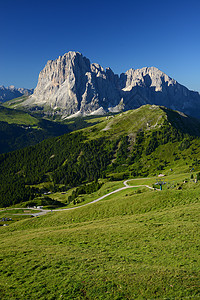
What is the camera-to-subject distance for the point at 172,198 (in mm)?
53875

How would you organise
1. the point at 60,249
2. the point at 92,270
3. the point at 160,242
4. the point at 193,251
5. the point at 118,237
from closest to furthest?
the point at 92,270 → the point at 193,251 → the point at 160,242 → the point at 60,249 → the point at 118,237

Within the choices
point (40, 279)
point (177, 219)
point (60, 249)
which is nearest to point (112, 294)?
point (40, 279)

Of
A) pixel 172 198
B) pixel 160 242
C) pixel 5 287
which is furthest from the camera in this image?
pixel 172 198

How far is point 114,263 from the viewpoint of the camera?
25.2 metres

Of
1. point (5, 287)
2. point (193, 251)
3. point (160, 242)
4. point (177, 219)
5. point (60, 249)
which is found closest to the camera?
point (5, 287)

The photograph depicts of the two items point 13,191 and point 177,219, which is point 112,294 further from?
point 13,191

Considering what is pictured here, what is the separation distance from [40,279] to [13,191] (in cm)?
19552

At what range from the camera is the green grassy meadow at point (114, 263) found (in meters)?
19.2

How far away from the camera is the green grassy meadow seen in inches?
755

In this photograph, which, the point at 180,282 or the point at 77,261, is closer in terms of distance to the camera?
the point at 180,282

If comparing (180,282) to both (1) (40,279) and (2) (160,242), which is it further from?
(1) (40,279)

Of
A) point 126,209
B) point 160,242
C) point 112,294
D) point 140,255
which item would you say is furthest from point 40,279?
point 126,209

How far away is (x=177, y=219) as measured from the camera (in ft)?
128

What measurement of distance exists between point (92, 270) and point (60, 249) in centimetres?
1133
